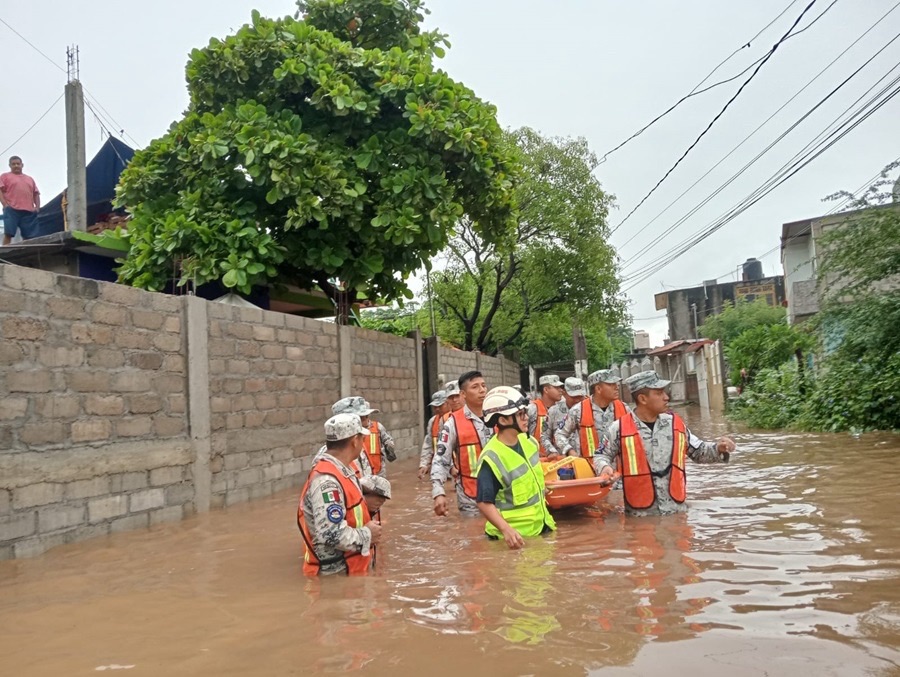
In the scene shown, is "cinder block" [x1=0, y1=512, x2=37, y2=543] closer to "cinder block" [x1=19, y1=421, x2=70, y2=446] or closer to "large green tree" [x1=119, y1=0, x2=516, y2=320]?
"cinder block" [x1=19, y1=421, x2=70, y2=446]

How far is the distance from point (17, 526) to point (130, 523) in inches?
48.8

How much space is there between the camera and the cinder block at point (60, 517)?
5.49 metres

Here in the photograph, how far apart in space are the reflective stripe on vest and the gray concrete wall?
10.6ft

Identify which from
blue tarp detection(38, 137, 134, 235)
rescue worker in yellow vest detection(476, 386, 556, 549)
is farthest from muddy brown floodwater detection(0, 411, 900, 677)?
blue tarp detection(38, 137, 134, 235)

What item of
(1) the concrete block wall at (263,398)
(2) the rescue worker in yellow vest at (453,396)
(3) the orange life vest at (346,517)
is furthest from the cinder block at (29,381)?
(2) the rescue worker in yellow vest at (453,396)

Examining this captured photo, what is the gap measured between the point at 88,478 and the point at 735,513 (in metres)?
5.42

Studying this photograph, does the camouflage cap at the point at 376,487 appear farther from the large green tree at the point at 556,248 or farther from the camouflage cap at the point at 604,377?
the large green tree at the point at 556,248

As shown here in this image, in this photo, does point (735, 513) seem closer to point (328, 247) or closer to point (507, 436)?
point (507, 436)

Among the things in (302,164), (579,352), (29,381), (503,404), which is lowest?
(503,404)

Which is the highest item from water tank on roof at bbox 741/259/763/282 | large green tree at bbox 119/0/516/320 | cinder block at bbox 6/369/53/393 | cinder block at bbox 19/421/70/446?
water tank on roof at bbox 741/259/763/282

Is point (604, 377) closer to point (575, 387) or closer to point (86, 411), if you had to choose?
point (575, 387)

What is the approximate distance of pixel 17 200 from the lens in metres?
12.8

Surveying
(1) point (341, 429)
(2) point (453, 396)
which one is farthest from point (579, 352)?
(1) point (341, 429)

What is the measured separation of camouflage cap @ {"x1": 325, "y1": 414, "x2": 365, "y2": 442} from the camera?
4637mm
